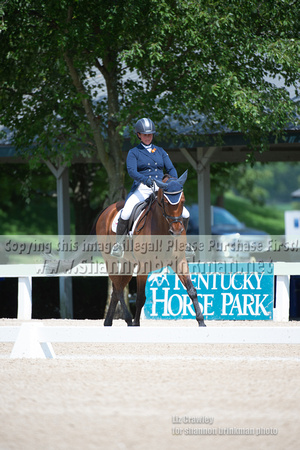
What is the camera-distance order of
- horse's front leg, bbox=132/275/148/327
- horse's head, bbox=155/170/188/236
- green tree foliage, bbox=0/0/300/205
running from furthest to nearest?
green tree foliage, bbox=0/0/300/205 → horse's front leg, bbox=132/275/148/327 → horse's head, bbox=155/170/188/236

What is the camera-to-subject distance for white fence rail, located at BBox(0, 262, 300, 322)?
42.9 ft

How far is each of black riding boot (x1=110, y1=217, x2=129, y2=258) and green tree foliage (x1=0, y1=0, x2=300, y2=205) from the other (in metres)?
3.40

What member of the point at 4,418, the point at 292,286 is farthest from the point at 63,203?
the point at 4,418

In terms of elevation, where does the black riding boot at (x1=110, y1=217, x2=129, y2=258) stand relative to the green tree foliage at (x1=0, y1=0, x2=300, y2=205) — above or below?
below

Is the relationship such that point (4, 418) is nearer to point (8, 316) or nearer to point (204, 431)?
point (204, 431)

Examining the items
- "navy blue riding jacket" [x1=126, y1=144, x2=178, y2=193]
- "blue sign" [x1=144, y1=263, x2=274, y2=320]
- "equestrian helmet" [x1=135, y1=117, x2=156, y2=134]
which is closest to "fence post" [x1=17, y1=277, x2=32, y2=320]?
"blue sign" [x1=144, y1=263, x2=274, y2=320]

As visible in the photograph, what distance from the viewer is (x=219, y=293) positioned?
13.2 m

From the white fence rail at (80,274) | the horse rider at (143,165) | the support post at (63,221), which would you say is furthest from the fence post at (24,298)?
the horse rider at (143,165)

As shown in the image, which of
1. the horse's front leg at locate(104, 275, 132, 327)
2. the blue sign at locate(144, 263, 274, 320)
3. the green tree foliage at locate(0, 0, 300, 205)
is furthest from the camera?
the blue sign at locate(144, 263, 274, 320)

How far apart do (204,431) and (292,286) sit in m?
8.86

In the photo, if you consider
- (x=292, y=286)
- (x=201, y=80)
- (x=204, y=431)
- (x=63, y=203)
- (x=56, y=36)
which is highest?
(x=56, y=36)

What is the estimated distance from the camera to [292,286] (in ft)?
45.6

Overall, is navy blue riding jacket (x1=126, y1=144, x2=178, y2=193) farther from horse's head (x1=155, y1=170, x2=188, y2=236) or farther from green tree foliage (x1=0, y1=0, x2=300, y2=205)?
green tree foliage (x1=0, y1=0, x2=300, y2=205)

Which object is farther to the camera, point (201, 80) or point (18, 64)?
point (18, 64)
